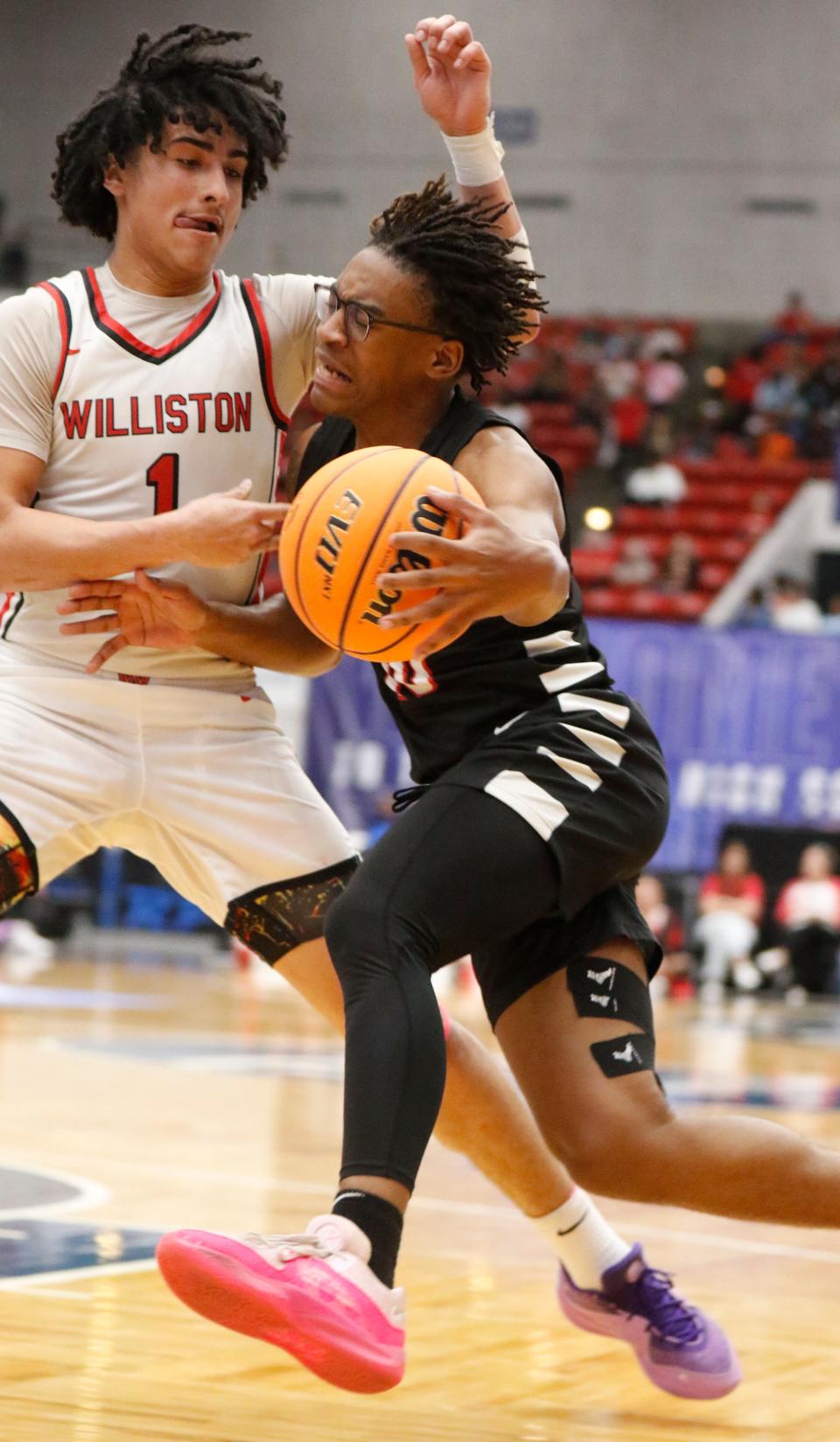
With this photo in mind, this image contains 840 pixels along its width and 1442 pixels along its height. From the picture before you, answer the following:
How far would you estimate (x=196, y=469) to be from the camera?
3.96 metres

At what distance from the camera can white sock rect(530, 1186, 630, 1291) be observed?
4035mm

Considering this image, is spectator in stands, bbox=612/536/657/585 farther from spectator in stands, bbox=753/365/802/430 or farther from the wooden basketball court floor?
the wooden basketball court floor

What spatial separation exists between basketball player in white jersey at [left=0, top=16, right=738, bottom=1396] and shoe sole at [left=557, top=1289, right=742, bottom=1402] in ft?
0.30

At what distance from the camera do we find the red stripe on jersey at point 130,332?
393cm

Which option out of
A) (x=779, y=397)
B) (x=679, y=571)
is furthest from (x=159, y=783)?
(x=779, y=397)

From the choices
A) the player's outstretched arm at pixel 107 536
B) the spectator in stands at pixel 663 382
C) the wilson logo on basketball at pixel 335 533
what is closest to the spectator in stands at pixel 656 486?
the spectator in stands at pixel 663 382

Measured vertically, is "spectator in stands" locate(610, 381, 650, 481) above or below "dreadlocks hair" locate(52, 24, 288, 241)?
below

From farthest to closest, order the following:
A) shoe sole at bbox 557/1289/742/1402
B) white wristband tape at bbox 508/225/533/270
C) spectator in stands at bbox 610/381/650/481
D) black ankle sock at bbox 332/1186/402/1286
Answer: spectator in stands at bbox 610/381/650/481 < shoe sole at bbox 557/1289/742/1402 < white wristband tape at bbox 508/225/533/270 < black ankle sock at bbox 332/1186/402/1286

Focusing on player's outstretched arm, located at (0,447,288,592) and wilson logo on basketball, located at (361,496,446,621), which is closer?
wilson logo on basketball, located at (361,496,446,621)

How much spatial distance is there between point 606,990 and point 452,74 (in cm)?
195

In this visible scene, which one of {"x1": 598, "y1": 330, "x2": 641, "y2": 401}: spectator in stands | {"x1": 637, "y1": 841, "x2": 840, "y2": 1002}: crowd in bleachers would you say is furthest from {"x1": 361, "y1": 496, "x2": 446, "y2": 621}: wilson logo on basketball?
{"x1": 598, "y1": 330, "x2": 641, "y2": 401}: spectator in stands

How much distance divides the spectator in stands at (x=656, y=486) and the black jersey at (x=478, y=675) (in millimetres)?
18254

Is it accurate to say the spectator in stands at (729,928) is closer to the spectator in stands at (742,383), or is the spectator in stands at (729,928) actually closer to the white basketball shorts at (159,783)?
the spectator in stands at (742,383)

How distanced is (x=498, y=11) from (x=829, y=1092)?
689 inches
